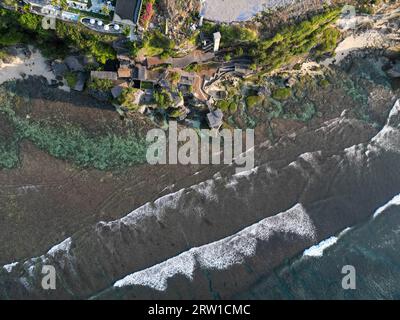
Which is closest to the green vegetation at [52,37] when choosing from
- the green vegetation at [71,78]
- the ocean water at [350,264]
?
the green vegetation at [71,78]

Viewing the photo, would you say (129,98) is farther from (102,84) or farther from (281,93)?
(281,93)

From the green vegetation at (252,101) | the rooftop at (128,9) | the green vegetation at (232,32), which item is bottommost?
the green vegetation at (252,101)

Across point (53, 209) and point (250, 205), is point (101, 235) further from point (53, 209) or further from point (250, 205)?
point (250, 205)

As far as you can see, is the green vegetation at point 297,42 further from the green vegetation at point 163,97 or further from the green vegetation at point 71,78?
the green vegetation at point 71,78

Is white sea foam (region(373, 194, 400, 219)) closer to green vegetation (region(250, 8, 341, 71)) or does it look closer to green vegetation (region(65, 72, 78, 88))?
green vegetation (region(250, 8, 341, 71))

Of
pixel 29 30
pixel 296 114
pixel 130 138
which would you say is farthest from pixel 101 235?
pixel 296 114
